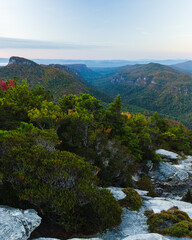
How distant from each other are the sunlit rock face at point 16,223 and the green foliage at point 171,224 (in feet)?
20.6

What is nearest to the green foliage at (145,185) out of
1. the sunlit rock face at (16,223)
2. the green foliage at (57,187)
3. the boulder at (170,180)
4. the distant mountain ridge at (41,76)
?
the boulder at (170,180)

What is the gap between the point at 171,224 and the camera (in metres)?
Result: 8.63

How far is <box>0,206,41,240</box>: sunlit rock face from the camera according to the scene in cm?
573

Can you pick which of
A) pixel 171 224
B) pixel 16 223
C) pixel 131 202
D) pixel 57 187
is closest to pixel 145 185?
pixel 131 202

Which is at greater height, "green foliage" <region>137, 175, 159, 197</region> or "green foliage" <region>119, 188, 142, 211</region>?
"green foliage" <region>119, 188, 142, 211</region>

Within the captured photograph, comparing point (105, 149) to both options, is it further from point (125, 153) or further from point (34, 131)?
point (34, 131)

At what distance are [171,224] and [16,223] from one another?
8029 mm

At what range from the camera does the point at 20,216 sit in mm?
6680

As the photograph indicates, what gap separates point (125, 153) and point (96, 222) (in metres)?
10.1

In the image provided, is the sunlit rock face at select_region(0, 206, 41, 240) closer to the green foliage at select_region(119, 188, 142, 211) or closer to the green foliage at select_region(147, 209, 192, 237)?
the green foliage at select_region(147, 209, 192, 237)

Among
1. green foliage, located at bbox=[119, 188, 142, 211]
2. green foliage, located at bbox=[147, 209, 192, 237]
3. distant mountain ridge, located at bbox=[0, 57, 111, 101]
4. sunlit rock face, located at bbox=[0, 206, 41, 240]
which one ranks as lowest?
green foliage, located at bbox=[119, 188, 142, 211]

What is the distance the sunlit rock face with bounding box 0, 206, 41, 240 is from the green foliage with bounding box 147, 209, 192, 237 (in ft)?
20.6

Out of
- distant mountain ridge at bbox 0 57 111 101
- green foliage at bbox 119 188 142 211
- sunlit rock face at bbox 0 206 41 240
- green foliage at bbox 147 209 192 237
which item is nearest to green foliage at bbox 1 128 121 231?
sunlit rock face at bbox 0 206 41 240

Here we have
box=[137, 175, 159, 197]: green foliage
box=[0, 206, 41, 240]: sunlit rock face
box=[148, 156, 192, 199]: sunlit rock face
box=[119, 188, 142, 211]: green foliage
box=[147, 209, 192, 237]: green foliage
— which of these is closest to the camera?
box=[0, 206, 41, 240]: sunlit rock face
